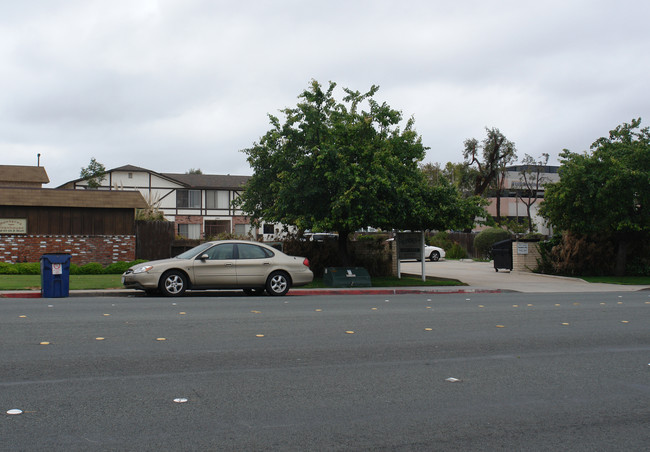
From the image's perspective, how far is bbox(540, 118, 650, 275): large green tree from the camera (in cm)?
2306

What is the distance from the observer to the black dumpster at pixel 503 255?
28.5 metres

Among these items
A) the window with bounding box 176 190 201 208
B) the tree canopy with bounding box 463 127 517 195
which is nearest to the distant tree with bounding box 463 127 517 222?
the tree canopy with bounding box 463 127 517 195

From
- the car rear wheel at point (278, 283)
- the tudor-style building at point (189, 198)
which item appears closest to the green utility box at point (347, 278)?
the car rear wheel at point (278, 283)

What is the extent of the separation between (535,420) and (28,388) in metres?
4.71

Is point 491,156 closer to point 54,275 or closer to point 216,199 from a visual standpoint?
point 216,199

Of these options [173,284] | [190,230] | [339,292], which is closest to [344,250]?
[339,292]

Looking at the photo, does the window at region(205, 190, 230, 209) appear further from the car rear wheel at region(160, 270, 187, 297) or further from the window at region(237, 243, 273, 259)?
the car rear wheel at region(160, 270, 187, 297)

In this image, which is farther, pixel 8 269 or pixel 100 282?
pixel 8 269

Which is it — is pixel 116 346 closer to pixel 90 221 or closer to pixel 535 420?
pixel 535 420

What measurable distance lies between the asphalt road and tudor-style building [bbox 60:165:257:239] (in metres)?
36.1

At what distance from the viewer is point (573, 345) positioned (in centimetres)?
901

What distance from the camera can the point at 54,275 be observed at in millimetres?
15180

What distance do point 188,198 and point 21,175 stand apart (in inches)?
493

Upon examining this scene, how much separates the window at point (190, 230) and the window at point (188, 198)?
1.54 meters
